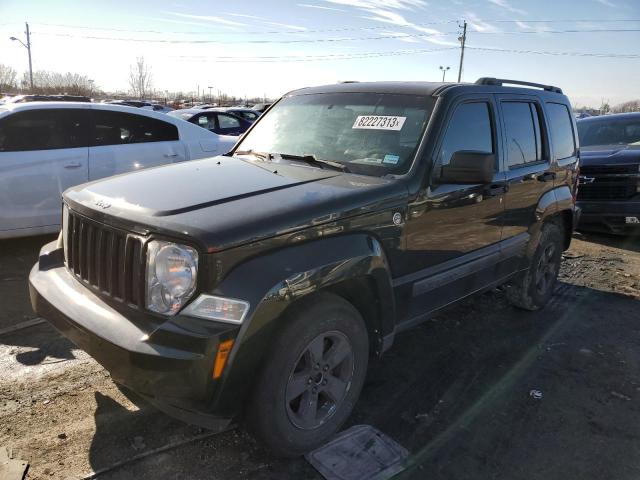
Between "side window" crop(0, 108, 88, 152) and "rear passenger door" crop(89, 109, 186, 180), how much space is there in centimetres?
16

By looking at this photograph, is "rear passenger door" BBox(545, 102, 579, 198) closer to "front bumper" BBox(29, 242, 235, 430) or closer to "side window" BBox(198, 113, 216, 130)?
"front bumper" BBox(29, 242, 235, 430)

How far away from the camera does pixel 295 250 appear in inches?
93.8

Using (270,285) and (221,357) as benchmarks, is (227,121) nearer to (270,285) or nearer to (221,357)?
(270,285)

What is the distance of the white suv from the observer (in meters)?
5.33

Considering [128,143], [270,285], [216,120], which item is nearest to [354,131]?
[270,285]

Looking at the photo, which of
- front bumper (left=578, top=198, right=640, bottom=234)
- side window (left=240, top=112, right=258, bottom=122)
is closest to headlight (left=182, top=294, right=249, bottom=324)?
front bumper (left=578, top=198, right=640, bottom=234)

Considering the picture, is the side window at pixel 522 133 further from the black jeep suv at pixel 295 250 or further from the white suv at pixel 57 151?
the white suv at pixel 57 151

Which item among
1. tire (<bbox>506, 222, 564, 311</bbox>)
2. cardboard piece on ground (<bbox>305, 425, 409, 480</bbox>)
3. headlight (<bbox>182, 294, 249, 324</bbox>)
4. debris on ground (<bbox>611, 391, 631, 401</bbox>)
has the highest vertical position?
headlight (<bbox>182, 294, 249, 324</bbox>)

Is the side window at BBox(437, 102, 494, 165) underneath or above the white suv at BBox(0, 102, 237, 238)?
above

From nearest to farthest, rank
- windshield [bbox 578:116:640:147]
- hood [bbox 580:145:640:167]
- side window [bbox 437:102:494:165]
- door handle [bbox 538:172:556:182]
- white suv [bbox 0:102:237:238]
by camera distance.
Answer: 1. side window [bbox 437:102:494:165]
2. door handle [bbox 538:172:556:182]
3. white suv [bbox 0:102:237:238]
4. hood [bbox 580:145:640:167]
5. windshield [bbox 578:116:640:147]

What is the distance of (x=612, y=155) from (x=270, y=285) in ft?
23.3

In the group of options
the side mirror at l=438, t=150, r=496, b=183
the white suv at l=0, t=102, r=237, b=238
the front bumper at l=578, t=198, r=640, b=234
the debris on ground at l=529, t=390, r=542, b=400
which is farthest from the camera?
the front bumper at l=578, t=198, r=640, b=234

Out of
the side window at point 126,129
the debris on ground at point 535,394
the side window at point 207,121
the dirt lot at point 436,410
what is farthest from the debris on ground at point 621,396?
the side window at point 207,121

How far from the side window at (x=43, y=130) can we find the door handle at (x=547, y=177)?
4847 millimetres
